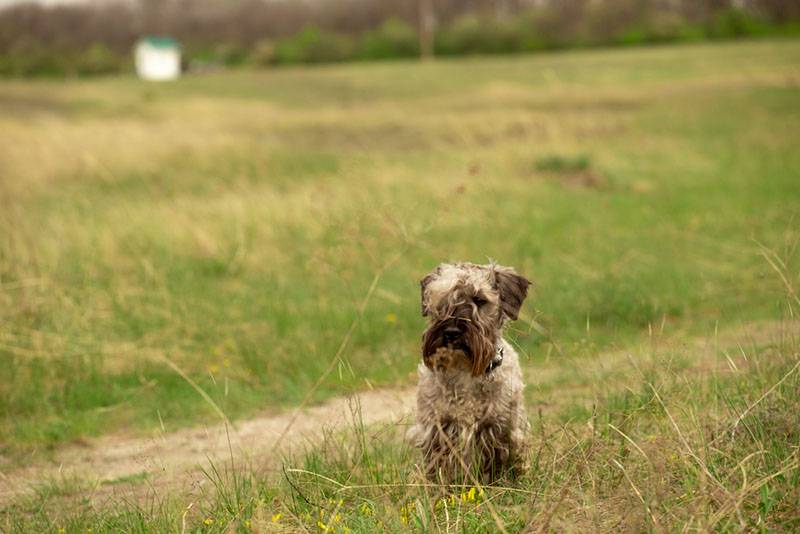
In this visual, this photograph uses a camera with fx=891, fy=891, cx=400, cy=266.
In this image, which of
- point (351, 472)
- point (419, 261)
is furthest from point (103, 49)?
point (351, 472)

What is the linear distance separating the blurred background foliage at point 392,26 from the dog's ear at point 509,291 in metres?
56.8

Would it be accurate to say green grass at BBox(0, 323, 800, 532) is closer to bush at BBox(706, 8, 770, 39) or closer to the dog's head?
the dog's head

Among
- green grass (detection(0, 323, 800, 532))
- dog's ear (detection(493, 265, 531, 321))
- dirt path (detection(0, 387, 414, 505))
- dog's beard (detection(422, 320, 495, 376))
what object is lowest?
dirt path (detection(0, 387, 414, 505))

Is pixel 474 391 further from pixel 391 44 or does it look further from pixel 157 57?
pixel 157 57

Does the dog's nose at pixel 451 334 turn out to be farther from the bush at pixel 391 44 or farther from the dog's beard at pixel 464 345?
the bush at pixel 391 44

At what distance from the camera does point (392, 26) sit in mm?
70750

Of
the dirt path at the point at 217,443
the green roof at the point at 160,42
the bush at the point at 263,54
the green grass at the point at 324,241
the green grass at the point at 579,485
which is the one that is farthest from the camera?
the green roof at the point at 160,42

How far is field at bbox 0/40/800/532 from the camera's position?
5.06 meters

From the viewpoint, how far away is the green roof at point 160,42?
68938 mm

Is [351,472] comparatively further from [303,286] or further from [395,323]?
[303,286]

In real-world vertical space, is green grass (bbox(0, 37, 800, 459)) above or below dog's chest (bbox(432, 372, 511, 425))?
below

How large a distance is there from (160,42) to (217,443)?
68109 millimetres

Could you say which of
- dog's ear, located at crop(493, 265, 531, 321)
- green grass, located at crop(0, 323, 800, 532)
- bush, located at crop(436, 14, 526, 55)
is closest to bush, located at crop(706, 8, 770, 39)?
bush, located at crop(436, 14, 526, 55)

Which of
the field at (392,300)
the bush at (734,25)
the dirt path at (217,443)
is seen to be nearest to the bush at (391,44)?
the bush at (734,25)
